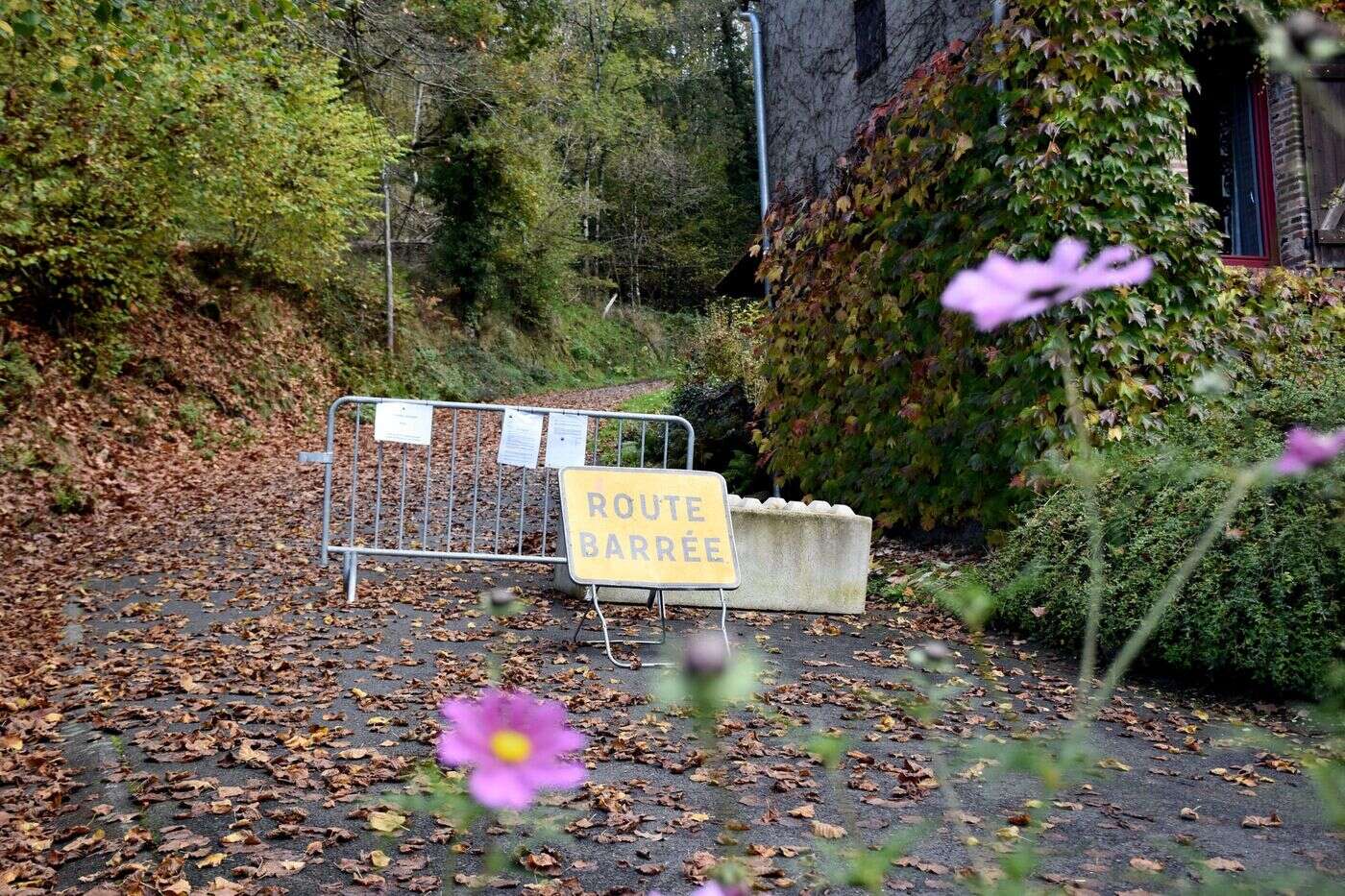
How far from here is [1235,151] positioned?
965cm

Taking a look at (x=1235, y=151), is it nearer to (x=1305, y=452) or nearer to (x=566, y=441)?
(x=566, y=441)

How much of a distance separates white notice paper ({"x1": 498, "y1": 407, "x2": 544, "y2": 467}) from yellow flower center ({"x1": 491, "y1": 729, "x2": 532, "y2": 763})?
6443 millimetres

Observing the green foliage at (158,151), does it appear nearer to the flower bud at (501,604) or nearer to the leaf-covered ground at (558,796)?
the leaf-covered ground at (558,796)

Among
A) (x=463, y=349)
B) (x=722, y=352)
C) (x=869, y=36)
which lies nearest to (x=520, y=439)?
(x=869, y=36)

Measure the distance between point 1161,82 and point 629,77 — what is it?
30933 mm

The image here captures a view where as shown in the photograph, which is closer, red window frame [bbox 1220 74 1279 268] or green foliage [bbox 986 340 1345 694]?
green foliage [bbox 986 340 1345 694]

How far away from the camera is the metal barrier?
291 inches

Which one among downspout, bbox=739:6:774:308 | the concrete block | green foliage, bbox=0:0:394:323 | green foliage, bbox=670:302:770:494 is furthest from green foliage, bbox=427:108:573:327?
the concrete block

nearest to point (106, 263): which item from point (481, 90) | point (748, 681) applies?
point (481, 90)

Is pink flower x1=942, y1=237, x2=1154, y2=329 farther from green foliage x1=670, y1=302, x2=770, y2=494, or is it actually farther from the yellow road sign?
green foliage x1=670, y1=302, x2=770, y2=494

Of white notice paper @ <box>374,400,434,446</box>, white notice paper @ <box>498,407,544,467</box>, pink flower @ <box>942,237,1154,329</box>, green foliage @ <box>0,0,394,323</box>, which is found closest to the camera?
pink flower @ <box>942,237,1154,329</box>

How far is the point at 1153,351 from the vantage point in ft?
24.5

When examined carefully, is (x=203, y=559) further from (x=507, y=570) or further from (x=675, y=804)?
(x=675, y=804)

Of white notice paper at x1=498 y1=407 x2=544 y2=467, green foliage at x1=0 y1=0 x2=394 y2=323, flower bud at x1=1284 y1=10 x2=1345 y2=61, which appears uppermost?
green foliage at x1=0 y1=0 x2=394 y2=323
